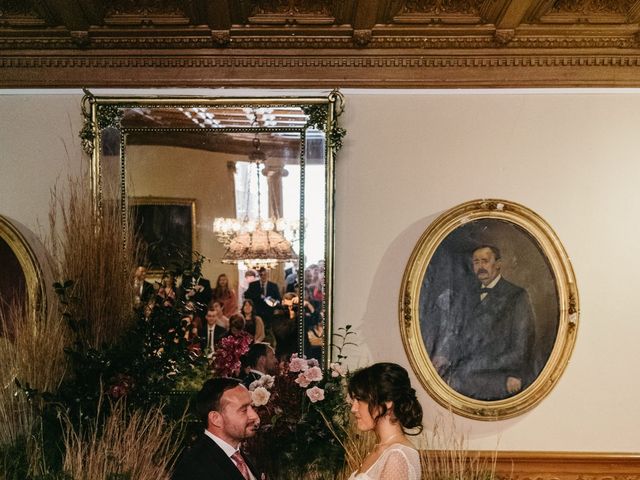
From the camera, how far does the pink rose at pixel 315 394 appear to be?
3.85m

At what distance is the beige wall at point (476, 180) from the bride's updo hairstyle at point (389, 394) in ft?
4.85

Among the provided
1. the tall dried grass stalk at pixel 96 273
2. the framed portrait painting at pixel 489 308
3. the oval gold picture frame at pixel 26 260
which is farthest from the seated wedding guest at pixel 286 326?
the oval gold picture frame at pixel 26 260

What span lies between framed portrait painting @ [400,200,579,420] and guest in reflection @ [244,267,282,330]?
2.52ft

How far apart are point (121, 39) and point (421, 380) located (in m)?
2.72

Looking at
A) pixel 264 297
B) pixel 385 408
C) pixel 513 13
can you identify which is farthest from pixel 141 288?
pixel 513 13

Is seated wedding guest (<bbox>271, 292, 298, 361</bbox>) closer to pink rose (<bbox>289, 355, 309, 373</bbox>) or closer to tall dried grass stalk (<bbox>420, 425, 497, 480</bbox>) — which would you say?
pink rose (<bbox>289, 355, 309, 373</bbox>)

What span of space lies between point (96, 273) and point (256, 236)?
98cm

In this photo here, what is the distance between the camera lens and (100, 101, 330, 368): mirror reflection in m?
4.50

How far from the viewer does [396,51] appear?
4559 millimetres

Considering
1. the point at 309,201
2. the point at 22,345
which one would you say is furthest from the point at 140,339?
the point at 309,201

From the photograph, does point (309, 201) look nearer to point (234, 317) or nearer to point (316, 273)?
point (316, 273)

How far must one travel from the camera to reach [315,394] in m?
3.86

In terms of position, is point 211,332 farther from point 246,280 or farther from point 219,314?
point 246,280

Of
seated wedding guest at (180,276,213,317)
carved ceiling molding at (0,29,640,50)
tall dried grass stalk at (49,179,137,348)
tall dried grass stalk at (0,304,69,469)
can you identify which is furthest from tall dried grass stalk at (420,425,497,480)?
carved ceiling molding at (0,29,640,50)
